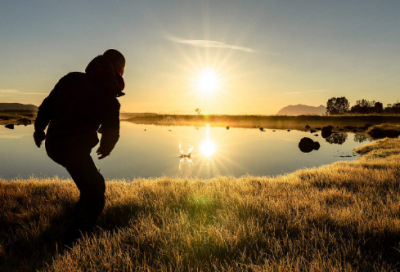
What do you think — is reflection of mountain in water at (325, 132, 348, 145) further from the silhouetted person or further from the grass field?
the grass field

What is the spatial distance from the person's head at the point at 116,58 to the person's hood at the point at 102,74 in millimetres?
286

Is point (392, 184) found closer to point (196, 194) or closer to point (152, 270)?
point (196, 194)

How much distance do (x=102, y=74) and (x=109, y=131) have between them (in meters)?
0.82

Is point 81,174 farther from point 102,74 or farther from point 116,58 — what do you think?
point 116,58

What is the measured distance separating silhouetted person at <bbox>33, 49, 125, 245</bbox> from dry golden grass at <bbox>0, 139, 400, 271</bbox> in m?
0.66

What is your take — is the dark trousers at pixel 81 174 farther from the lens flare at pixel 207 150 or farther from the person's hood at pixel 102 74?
the lens flare at pixel 207 150

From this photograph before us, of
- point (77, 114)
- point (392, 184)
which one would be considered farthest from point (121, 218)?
point (392, 184)

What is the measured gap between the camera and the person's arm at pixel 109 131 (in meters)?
3.08

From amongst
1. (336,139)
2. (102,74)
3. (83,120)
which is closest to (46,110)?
(83,120)

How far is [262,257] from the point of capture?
280 centimetres

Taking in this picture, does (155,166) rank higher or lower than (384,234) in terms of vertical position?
lower

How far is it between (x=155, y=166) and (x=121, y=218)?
8933 mm

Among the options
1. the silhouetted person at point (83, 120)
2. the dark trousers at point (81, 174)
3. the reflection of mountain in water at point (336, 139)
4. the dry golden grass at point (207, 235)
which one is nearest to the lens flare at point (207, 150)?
the dry golden grass at point (207, 235)

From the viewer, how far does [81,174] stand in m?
3.22
